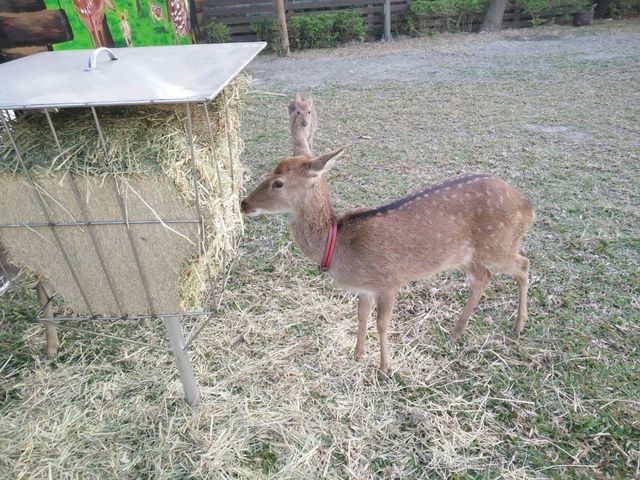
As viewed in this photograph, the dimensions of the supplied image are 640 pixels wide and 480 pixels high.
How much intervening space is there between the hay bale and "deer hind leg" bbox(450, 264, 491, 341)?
6.36 ft

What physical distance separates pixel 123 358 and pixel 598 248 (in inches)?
165

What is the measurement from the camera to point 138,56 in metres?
2.90

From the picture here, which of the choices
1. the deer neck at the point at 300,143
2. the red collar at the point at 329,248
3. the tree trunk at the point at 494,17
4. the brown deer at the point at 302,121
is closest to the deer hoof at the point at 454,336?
the red collar at the point at 329,248

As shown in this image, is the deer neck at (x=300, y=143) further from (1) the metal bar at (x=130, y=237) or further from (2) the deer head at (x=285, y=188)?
(1) the metal bar at (x=130, y=237)

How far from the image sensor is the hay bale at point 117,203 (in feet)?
7.27

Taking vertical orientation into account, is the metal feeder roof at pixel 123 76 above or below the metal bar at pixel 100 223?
above

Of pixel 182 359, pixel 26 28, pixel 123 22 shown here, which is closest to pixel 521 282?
pixel 182 359

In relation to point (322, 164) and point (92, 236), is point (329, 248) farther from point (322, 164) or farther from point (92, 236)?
point (92, 236)

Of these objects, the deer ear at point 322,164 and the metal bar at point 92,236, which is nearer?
the metal bar at point 92,236

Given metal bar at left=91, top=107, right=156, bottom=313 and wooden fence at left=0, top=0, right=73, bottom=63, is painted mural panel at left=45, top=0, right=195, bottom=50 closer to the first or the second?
wooden fence at left=0, top=0, right=73, bottom=63

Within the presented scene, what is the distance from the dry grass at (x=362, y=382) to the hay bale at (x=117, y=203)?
2.81 ft

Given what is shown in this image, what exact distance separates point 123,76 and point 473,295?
275 centimetres

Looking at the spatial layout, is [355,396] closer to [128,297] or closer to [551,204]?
[128,297]

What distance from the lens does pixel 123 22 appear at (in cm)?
782
